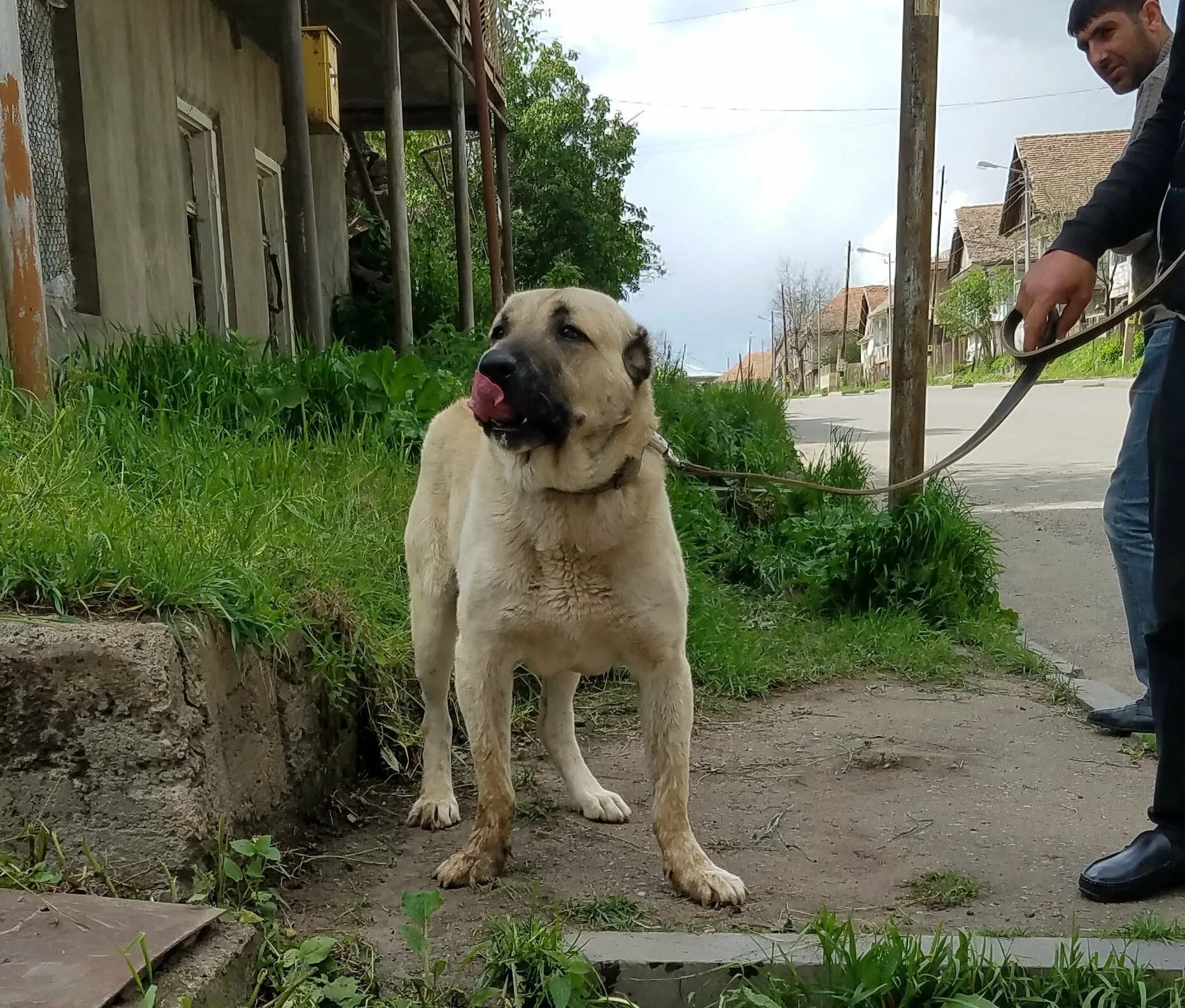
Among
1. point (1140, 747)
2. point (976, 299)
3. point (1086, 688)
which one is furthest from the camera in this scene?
point (976, 299)

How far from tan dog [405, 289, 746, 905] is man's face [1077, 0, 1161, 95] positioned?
227 centimetres

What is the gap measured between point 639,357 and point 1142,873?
5.73ft

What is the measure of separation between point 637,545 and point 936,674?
8.75 feet

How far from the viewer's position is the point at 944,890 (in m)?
2.60

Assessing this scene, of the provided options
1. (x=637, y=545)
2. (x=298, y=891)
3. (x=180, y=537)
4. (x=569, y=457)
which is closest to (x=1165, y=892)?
(x=637, y=545)

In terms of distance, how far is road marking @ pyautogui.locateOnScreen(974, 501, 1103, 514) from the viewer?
9.41 m

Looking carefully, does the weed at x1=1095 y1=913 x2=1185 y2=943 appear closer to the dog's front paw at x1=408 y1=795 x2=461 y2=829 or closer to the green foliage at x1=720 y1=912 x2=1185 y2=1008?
the green foliage at x1=720 y1=912 x2=1185 y2=1008

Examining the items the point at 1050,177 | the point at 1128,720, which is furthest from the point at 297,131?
the point at 1050,177

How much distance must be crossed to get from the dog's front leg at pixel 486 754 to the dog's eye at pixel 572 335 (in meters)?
0.80

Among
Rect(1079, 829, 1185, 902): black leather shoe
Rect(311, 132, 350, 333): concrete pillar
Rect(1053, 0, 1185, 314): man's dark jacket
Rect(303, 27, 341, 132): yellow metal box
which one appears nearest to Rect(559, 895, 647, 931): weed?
Rect(1079, 829, 1185, 902): black leather shoe

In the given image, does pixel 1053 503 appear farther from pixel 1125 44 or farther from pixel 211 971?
pixel 211 971

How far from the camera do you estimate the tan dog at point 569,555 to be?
2.63m

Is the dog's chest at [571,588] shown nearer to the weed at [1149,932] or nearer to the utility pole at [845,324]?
the weed at [1149,932]

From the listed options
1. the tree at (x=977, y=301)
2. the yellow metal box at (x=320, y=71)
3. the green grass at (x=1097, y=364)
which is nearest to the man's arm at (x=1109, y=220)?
the yellow metal box at (x=320, y=71)
